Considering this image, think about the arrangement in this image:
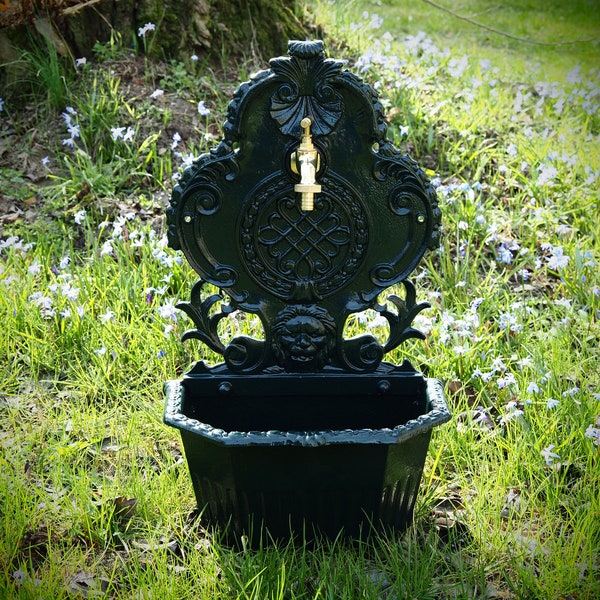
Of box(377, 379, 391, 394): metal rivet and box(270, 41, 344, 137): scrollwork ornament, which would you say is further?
box(377, 379, 391, 394): metal rivet

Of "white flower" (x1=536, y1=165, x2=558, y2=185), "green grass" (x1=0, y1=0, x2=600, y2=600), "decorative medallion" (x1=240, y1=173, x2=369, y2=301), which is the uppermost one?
"decorative medallion" (x1=240, y1=173, x2=369, y2=301)

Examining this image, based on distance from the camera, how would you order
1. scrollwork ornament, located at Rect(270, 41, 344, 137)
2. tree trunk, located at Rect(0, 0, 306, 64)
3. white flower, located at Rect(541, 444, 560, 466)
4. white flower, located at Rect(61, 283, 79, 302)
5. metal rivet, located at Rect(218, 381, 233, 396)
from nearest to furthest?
scrollwork ornament, located at Rect(270, 41, 344, 137)
metal rivet, located at Rect(218, 381, 233, 396)
white flower, located at Rect(541, 444, 560, 466)
white flower, located at Rect(61, 283, 79, 302)
tree trunk, located at Rect(0, 0, 306, 64)

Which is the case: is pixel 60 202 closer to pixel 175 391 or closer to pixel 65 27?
pixel 65 27

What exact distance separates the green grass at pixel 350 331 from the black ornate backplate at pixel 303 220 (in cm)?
66

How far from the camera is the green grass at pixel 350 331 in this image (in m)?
2.74

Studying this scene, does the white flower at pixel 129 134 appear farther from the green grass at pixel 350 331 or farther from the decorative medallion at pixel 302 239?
the decorative medallion at pixel 302 239

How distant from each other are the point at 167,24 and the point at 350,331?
2.73 m

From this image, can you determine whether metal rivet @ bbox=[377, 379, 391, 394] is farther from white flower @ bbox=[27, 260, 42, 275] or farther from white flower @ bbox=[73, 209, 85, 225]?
white flower @ bbox=[73, 209, 85, 225]

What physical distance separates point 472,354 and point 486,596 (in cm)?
119

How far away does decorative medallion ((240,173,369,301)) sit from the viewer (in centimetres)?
272

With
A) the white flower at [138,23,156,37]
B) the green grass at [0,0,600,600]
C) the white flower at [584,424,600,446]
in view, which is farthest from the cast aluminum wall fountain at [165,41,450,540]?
the white flower at [138,23,156,37]

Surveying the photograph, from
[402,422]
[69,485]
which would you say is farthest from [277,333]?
[69,485]

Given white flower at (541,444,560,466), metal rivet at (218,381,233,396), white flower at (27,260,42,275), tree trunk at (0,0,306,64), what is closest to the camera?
metal rivet at (218,381,233,396)

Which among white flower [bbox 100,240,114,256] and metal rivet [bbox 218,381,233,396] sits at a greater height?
metal rivet [bbox 218,381,233,396]
